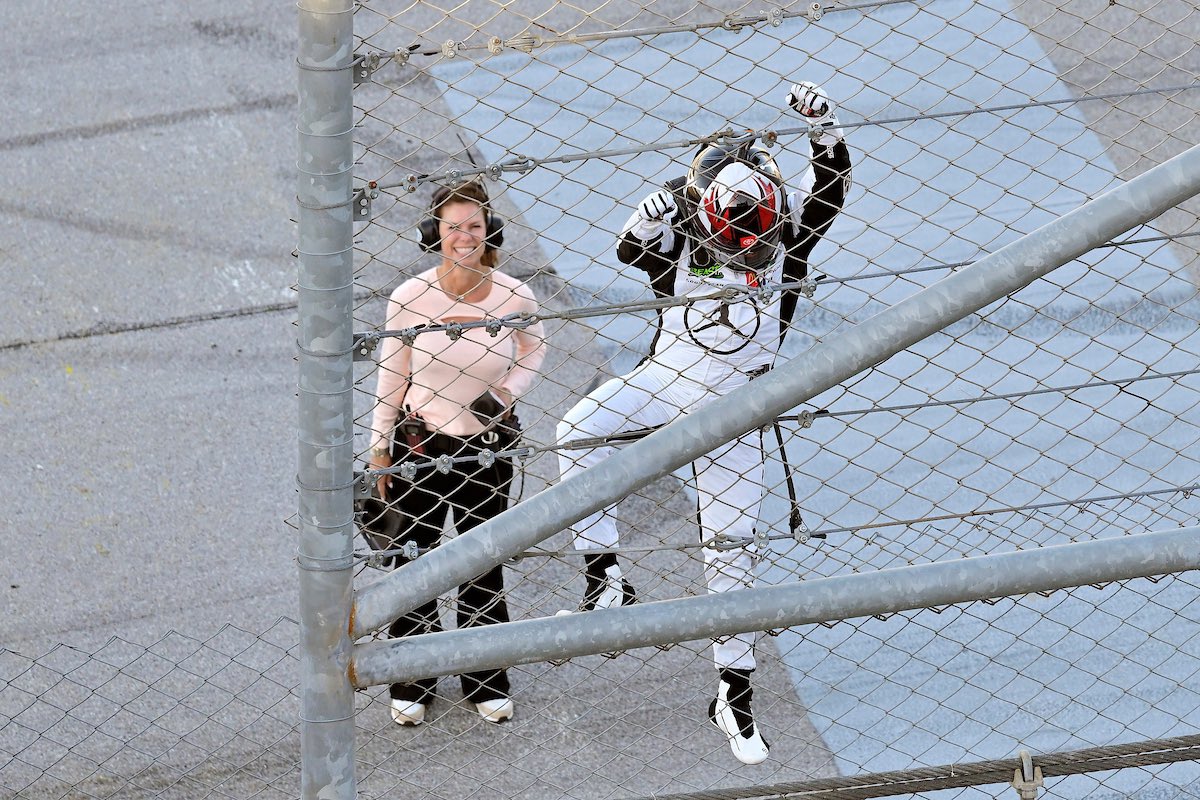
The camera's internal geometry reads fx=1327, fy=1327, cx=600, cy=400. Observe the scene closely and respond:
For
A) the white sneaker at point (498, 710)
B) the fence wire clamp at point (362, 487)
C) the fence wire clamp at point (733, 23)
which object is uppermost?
the fence wire clamp at point (733, 23)

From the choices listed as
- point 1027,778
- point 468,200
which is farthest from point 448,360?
point 1027,778

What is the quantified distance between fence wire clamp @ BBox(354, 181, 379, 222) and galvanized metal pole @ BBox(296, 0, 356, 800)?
5 centimetres

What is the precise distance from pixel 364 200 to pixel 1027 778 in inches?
88.3

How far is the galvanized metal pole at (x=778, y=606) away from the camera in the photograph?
2398 mm

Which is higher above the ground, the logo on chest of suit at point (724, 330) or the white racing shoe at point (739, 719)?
the logo on chest of suit at point (724, 330)

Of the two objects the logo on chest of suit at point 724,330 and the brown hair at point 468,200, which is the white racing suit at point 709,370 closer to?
the logo on chest of suit at point 724,330

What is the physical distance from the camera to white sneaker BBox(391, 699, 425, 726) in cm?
453

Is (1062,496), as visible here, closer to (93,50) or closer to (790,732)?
(790,732)

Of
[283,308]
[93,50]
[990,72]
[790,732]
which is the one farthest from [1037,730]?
[93,50]

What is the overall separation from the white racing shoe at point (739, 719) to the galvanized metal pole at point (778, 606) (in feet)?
6.16

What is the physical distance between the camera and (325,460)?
7.61 feet

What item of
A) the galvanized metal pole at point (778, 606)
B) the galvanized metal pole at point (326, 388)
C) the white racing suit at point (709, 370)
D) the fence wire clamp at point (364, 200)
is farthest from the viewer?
the white racing suit at point (709, 370)

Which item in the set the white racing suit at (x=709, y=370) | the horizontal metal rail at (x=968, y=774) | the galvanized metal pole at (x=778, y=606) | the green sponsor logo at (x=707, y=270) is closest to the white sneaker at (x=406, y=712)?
the white racing suit at (x=709, y=370)

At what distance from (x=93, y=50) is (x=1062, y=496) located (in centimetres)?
625
